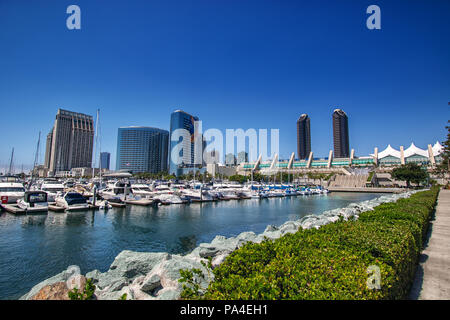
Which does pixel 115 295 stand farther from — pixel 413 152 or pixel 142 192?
pixel 413 152

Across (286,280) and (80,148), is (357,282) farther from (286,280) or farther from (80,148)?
(80,148)

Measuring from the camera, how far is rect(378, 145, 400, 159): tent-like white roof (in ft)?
414

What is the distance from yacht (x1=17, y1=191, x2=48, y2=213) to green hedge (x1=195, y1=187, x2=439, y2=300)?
2724cm

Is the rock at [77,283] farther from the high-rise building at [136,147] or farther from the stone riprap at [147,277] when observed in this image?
the high-rise building at [136,147]

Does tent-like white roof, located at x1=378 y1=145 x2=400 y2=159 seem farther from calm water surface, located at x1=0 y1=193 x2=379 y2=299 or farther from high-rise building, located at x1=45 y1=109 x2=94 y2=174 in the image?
high-rise building, located at x1=45 y1=109 x2=94 y2=174

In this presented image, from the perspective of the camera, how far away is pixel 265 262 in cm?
410

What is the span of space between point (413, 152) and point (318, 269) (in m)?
151

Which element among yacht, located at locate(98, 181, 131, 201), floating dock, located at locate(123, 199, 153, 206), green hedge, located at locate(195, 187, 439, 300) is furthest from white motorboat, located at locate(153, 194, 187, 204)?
green hedge, located at locate(195, 187, 439, 300)

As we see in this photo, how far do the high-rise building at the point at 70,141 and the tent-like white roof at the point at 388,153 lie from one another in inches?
6479

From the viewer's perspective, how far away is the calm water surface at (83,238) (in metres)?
10.3

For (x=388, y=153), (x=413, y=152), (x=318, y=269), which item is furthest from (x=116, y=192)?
(x=388, y=153)

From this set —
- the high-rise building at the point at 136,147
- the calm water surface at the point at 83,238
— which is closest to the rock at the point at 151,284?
the calm water surface at the point at 83,238
